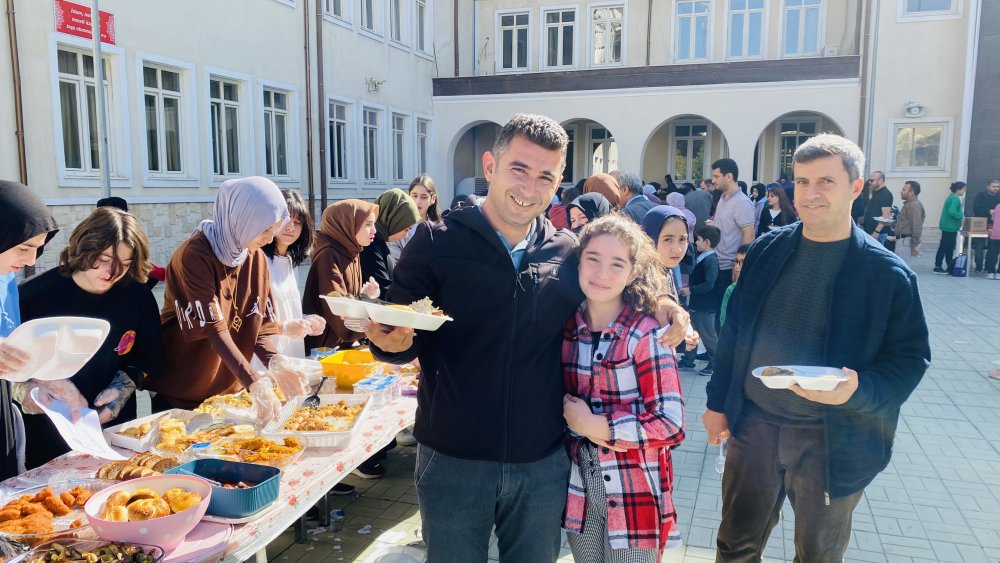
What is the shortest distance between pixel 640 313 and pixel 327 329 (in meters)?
2.68

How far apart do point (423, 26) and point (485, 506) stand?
22.1m

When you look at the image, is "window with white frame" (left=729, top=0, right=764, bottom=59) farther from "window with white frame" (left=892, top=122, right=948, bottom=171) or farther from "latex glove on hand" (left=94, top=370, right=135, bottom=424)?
"latex glove on hand" (left=94, top=370, right=135, bottom=424)

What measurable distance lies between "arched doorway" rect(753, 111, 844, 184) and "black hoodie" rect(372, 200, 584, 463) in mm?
22805

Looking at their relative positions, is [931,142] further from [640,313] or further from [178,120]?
[640,313]

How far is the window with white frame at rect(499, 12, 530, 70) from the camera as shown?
24.7 metres

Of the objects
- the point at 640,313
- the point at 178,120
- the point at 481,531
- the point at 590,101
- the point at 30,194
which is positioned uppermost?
the point at 590,101

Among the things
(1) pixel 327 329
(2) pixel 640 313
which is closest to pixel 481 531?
(2) pixel 640 313

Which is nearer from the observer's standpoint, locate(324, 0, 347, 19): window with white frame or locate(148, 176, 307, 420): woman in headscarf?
locate(148, 176, 307, 420): woman in headscarf

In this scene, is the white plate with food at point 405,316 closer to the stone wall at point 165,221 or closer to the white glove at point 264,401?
the white glove at point 264,401

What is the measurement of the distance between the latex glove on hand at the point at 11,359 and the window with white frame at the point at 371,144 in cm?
1738

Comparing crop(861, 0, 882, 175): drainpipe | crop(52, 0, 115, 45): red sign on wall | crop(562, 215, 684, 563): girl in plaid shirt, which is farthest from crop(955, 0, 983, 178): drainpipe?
crop(562, 215, 684, 563): girl in plaid shirt

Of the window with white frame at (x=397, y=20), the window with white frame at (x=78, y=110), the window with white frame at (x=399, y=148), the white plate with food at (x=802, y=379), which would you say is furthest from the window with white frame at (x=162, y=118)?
the white plate with food at (x=802, y=379)

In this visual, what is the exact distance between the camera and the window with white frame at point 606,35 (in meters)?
23.8

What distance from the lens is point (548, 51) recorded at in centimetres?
2453
